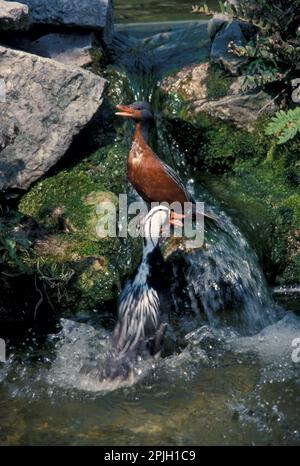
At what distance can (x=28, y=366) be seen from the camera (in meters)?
6.53

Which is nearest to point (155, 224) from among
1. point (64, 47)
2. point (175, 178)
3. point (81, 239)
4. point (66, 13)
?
point (81, 239)

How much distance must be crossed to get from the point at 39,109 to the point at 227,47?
1740 millimetres

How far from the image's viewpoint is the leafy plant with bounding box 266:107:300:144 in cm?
786

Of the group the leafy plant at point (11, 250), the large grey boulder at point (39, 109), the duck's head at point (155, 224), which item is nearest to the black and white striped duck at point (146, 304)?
the duck's head at point (155, 224)

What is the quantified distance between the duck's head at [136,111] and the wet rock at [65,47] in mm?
767

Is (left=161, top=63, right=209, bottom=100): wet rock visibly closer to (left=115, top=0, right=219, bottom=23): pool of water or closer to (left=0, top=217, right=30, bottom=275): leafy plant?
(left=0, top=217, right=30, bottom=275): leafy plant

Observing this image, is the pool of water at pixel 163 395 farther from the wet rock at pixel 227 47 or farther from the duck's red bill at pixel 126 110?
the wet rock at pixel 227 47

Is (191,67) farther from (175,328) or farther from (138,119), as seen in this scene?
(175,328)

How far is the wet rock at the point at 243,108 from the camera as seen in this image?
8.30 m

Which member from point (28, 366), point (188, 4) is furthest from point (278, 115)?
point (188, 4)

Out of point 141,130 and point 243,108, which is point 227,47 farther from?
point 141,130

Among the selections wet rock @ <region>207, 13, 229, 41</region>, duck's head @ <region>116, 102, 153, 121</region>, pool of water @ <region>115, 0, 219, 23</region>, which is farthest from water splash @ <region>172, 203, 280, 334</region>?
pool of water @ <region>115, 0, 219, 23</region>

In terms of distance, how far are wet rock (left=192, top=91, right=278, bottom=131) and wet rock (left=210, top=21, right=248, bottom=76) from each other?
0.91 ft

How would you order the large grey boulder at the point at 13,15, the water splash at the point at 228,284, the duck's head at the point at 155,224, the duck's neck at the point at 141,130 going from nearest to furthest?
the duck's head at the point at 155,224
the water splash at the point at 228,284
the large grey boulder at the point at 13,15
the duck's neck at the point at 141,130
